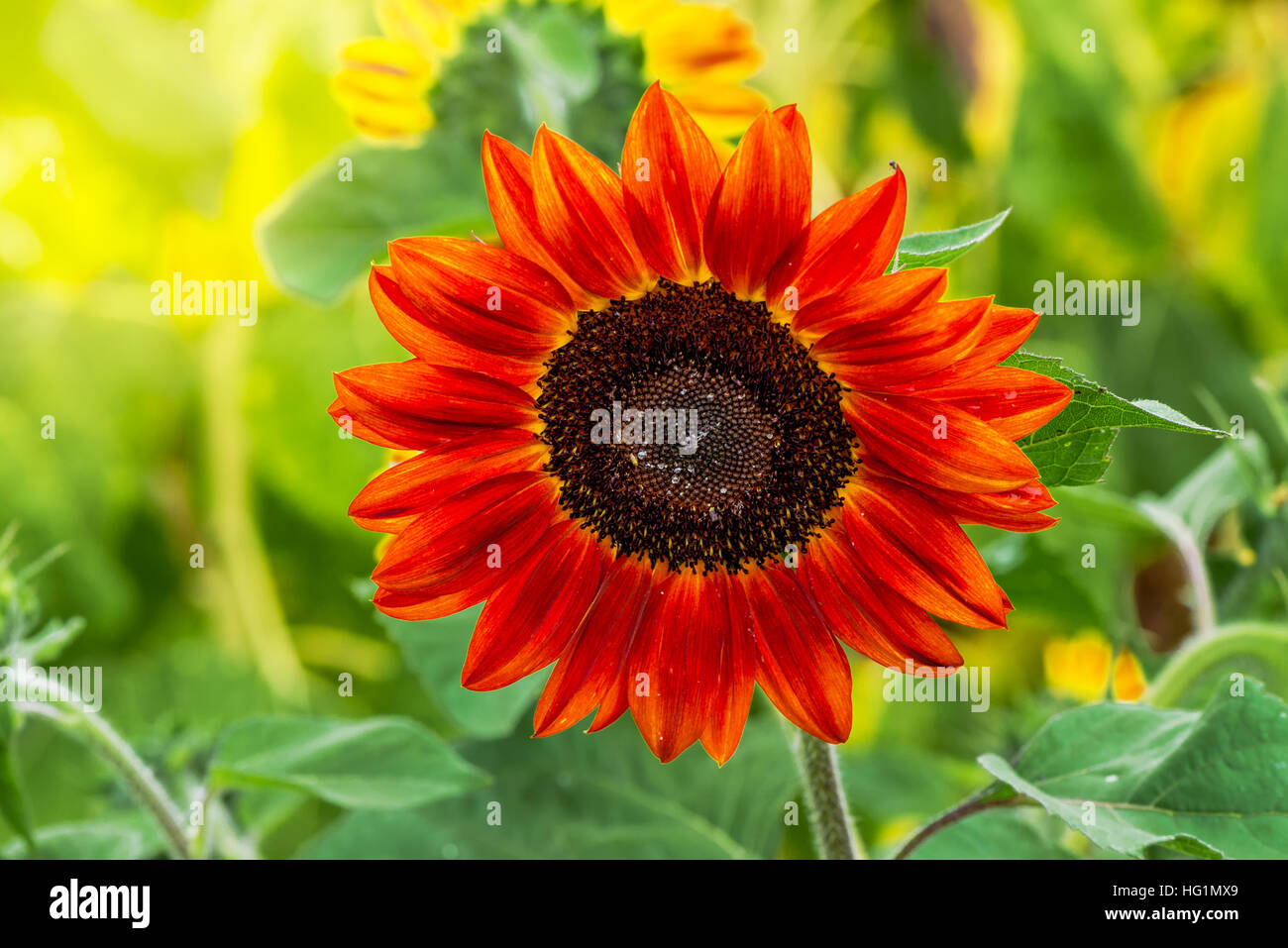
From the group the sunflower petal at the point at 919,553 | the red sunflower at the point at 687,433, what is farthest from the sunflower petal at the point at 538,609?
the sunflower petal at the point at 919,553

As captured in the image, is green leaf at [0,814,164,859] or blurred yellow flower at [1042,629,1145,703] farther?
blurred yellow flower at [1042,629,1145,703]

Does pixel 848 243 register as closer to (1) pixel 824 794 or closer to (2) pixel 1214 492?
(1) pixel 824 794

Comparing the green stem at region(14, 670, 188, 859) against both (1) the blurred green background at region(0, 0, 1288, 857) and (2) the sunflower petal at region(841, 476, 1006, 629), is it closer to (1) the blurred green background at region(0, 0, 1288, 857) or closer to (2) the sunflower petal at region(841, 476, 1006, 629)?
(1) the blurred green background at region(0, 0, 1288, 857)

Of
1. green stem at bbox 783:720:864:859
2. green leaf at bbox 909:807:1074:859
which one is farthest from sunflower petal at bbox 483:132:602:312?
green leaf at bbox 909:807:1074:859

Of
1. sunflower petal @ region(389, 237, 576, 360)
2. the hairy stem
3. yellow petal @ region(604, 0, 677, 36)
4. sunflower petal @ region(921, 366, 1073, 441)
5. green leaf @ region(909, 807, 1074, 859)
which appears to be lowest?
green leaf @ region(909, 807, 1074, 859)

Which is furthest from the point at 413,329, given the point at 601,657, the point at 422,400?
the point at 601,657

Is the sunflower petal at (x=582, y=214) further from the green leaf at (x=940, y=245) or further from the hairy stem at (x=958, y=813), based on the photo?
the hairy stem at (x=958, y=813)

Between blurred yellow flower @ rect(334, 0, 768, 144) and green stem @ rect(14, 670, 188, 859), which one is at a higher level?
blurred yellow flower @ rect(334, 0, 768, 144)

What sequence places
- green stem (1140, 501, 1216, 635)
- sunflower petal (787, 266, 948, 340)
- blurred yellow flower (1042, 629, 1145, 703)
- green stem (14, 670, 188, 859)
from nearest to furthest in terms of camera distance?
sunflower petal (787, 266, 948, 340)
green stem (14, 670, 188, 859)
green stem (1140, 501, 1216, 635)
blurred yellow flower (1042, 629, 1145, 703)
